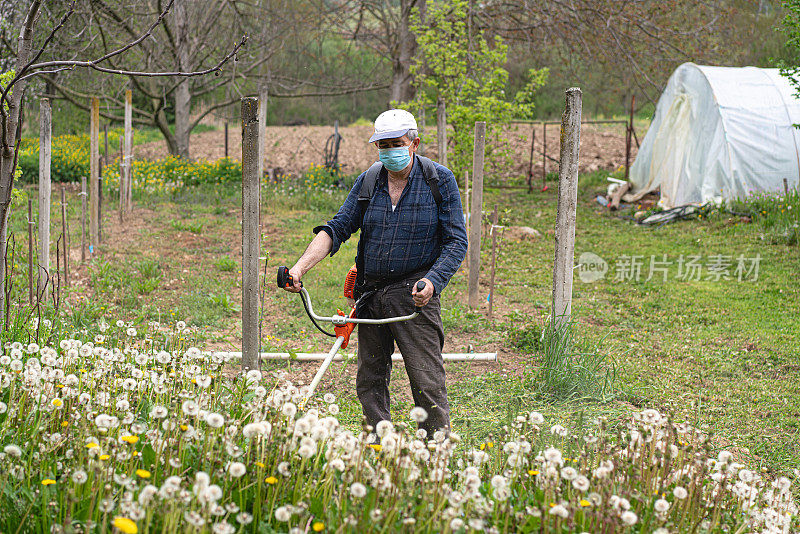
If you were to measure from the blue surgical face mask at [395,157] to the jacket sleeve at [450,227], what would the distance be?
0.20 metres

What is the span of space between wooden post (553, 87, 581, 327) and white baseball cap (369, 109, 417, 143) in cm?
199

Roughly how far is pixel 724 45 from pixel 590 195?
4.21 metres

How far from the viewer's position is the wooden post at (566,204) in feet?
17.9

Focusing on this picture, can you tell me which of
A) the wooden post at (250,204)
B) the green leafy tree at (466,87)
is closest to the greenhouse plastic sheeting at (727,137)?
the green leafy tree at (466,87)

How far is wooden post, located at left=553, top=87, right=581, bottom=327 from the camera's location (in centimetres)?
544

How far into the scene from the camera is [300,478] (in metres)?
2.48

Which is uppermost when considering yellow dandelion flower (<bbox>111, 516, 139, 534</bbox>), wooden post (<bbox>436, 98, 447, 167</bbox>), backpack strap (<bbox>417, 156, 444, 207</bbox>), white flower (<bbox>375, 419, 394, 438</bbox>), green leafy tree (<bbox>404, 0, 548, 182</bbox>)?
green leafy tree (<bbox>404, 0, 548, 182</bbox>)

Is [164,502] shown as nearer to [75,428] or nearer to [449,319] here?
[75,428]

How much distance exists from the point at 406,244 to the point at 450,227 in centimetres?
23

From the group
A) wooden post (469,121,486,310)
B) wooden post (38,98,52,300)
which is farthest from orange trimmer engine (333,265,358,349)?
wooden post (469,121,486,310)

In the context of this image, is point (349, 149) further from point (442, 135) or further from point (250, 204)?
point (250, 204)

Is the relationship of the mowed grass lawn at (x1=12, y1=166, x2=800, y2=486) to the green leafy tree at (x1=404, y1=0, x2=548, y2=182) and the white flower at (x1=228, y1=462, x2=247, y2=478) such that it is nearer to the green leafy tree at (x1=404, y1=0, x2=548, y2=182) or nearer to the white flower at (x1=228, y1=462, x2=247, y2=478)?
the green leafy tree at (x1=404, y1=0, x2=548, y2=182)

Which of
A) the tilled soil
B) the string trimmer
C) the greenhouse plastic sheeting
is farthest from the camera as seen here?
the tilled soil

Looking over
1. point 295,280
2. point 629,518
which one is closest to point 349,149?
point 295,280
